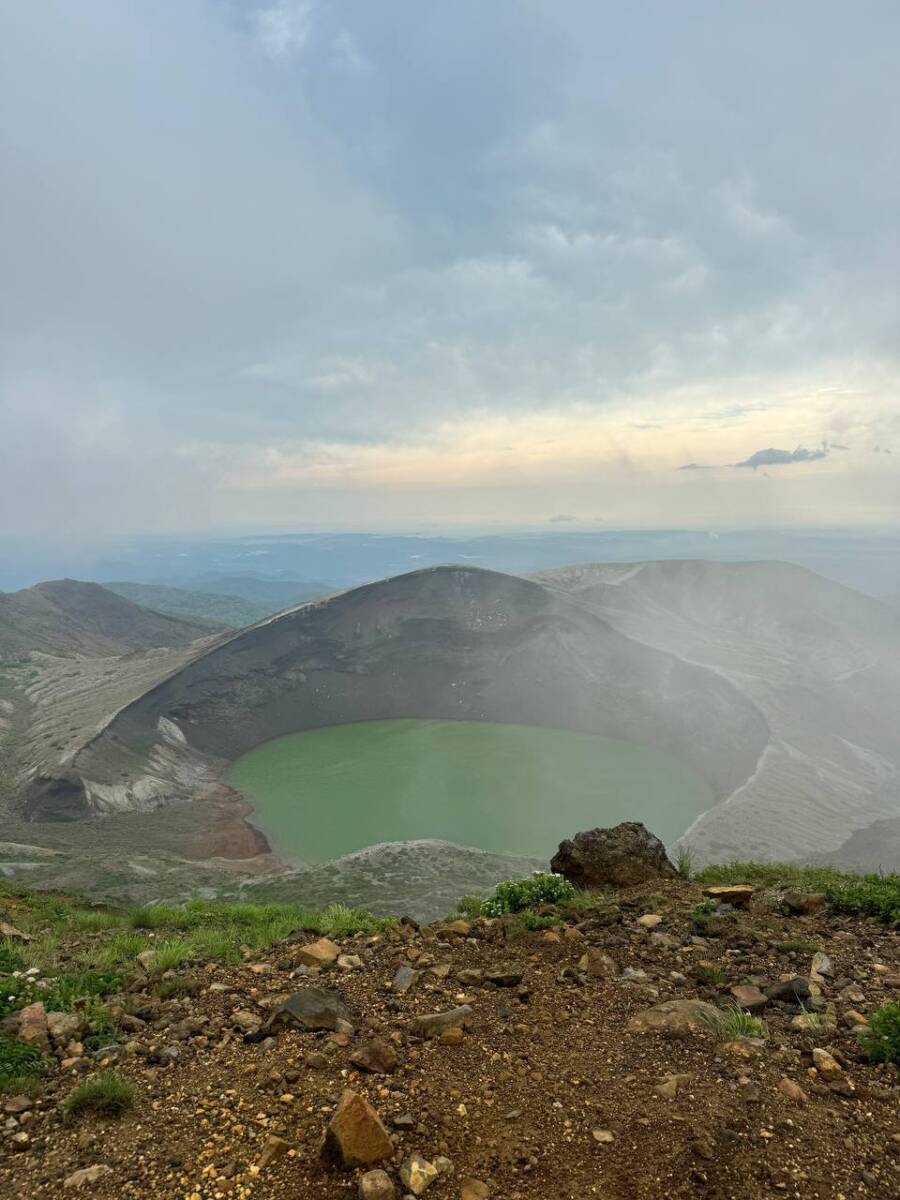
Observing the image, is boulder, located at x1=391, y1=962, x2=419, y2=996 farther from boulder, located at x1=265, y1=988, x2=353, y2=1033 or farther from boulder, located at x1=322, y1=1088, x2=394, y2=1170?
boulder, located at x1=322, y1=1088, x2=394, y2=1170

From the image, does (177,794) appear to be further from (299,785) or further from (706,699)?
(706,699)

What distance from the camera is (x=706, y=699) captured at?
78.1m

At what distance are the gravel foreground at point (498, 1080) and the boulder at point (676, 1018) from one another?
24 mm

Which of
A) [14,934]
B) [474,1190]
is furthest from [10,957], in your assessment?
[474,1190]

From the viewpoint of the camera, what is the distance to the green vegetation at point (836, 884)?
8.20 meters

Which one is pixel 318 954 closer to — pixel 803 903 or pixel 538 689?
pixel 803 903

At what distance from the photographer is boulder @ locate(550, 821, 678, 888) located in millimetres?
11281

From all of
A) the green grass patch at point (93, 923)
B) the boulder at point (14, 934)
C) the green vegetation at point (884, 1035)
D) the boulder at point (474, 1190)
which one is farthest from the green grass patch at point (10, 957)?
the green vegetation at point (884, 1035)

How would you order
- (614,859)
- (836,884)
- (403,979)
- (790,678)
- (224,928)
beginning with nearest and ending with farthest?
(403,979) < (836,884) < (224,928) < (614,859) < (790,678)

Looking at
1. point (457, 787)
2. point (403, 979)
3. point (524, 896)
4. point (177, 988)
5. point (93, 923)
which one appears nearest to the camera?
point (403, 979)

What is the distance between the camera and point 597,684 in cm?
8819

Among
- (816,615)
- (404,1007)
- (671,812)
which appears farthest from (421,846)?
(816,615)

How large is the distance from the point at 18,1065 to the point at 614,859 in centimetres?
899

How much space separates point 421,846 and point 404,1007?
36.3m
